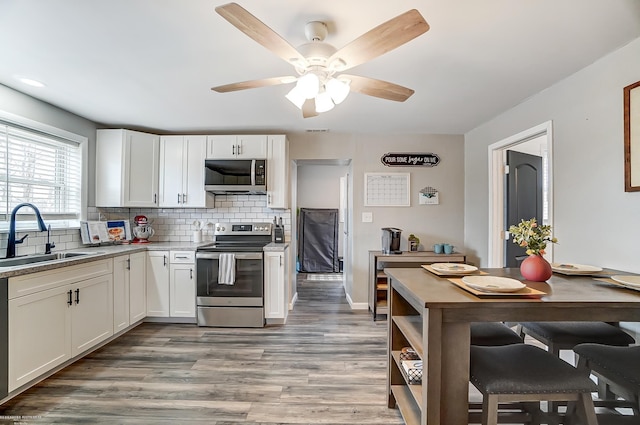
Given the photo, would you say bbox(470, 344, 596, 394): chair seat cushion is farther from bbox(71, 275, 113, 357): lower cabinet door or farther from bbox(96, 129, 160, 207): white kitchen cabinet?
bbox(96, 129, 160, 207): white kitchen cabinet

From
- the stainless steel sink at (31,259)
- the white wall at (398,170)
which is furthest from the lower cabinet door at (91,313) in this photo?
the white wall at (398,170)

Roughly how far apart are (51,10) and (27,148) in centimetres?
180

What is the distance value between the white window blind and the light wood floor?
1458 mm

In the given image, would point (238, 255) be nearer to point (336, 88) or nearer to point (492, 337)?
point (336, 88)

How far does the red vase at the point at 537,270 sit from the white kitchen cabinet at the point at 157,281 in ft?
10.9

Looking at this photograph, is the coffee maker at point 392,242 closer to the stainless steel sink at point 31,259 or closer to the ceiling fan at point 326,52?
the ceiling fan at point 326,52

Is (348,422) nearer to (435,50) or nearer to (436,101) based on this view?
(435,50)

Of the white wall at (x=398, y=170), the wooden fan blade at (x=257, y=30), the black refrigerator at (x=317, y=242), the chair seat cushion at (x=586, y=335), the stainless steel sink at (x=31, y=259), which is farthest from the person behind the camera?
the black refrigerator at (x=317, y=242)

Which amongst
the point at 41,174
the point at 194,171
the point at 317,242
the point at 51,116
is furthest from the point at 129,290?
the point at 317,242

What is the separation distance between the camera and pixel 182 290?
3348 mm

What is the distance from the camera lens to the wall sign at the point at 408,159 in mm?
3955

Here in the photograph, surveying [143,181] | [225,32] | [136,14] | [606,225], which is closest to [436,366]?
[606,225]

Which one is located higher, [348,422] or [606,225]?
[606,225]

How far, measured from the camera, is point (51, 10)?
158 cm
